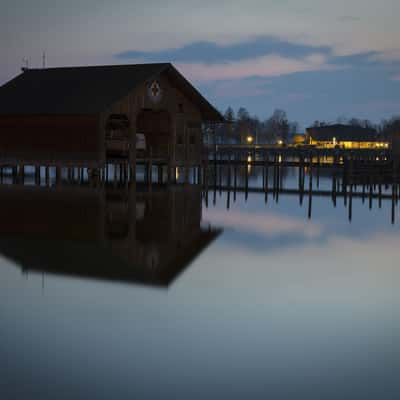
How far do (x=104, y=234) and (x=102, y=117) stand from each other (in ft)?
57.0

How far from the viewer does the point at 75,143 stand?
1465 inches

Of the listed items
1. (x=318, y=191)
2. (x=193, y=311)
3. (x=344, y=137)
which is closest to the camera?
(x=193, y=311)

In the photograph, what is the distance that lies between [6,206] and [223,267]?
45.3 ft

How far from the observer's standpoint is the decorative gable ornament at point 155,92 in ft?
126

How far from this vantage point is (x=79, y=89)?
39219 mm

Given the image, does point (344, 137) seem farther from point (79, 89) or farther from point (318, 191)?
point (79, 89)

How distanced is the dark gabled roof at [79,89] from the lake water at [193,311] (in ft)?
51.9

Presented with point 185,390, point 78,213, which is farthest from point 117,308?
point 78,213

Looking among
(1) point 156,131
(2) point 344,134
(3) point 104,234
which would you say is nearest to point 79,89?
(1) point 156,131

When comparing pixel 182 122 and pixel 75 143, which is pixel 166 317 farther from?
pixel 182 122

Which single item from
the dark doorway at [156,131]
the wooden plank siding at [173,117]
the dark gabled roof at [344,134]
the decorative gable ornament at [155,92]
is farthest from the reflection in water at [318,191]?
the dark gabled roof at [344,134]

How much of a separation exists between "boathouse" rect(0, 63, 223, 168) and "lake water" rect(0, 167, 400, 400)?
15.5 metres

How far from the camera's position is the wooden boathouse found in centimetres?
3662

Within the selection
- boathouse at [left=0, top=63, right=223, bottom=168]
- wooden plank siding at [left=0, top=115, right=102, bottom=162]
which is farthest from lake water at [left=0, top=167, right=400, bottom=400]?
boathouse at [left=0, top=63, right=223, bottom=168]
